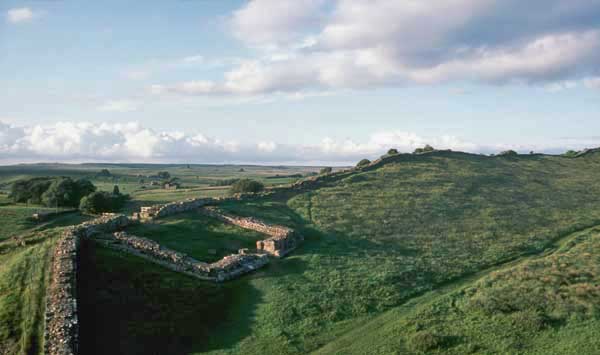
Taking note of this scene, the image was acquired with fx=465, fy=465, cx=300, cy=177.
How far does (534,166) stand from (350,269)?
66.9 meters

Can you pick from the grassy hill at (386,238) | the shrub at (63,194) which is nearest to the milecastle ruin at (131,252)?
the grassy hill at (386,238)

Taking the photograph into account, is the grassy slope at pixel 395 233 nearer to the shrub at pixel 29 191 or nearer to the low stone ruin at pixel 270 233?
the low stone ruin at pixel 270 233

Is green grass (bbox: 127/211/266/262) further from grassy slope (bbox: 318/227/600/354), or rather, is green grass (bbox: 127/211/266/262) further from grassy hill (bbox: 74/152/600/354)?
grassy slope (bbox: 318/227/600/354)

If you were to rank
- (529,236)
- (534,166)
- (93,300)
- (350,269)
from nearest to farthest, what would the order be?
(93,300) < (350,269) < (529,236) < (534,166)

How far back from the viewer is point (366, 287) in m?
29.5

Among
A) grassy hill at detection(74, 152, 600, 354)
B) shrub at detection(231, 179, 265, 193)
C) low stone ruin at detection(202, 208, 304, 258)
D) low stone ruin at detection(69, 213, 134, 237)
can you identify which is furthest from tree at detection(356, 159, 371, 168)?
low stone ruin at detection(69, 213, 134, 237)

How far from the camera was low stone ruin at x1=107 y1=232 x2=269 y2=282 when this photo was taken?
2877cm

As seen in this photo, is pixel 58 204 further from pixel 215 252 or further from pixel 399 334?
pixel 399 334

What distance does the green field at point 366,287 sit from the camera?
73.5ft

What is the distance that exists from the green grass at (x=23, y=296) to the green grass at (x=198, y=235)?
23.5 feet

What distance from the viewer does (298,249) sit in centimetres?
3616

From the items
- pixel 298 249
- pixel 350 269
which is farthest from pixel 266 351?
pixel 298 249

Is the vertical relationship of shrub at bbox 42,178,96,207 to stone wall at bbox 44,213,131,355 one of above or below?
above

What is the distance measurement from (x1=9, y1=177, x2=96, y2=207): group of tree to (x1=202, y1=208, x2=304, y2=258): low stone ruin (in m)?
31.0
